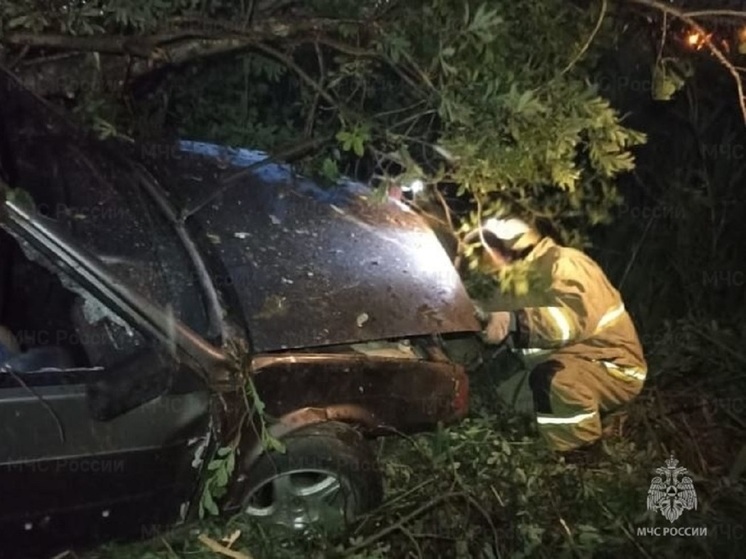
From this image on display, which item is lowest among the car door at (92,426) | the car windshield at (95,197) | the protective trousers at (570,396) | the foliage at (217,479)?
the protective trousers at (570,396)

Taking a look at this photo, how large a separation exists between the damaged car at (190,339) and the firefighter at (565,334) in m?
0.59

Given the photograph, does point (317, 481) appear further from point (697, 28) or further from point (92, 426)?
point (697, 28)

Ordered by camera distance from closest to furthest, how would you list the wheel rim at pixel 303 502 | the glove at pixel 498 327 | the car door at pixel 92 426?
the car door at pixel 92 426
the wheel rim at pixel 303 502
the glove at pixel 498 327

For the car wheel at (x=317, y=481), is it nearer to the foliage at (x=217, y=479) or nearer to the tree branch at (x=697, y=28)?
the foliage at (x=217, y=479)

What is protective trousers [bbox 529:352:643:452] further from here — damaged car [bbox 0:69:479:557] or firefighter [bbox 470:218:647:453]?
damaged car [bbox 0:69:479:557]

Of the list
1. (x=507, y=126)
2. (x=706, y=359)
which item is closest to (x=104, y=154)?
(x=507, y=126)

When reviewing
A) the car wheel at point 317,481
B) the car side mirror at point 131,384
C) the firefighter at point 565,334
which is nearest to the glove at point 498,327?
the firefighter at point 565,334

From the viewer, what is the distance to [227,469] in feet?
9.98

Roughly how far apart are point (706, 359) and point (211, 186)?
342 cm

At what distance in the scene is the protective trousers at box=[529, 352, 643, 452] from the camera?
445 cm

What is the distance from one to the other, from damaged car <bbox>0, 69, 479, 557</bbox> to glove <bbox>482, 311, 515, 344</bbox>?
0.45 m

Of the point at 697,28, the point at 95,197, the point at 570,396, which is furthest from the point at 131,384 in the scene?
the point at 697,28

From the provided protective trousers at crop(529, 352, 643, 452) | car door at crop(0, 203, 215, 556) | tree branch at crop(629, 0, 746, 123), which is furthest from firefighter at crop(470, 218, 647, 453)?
car door at crop(0, 203, 215, 556)

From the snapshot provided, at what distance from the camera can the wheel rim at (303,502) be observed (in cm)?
344
